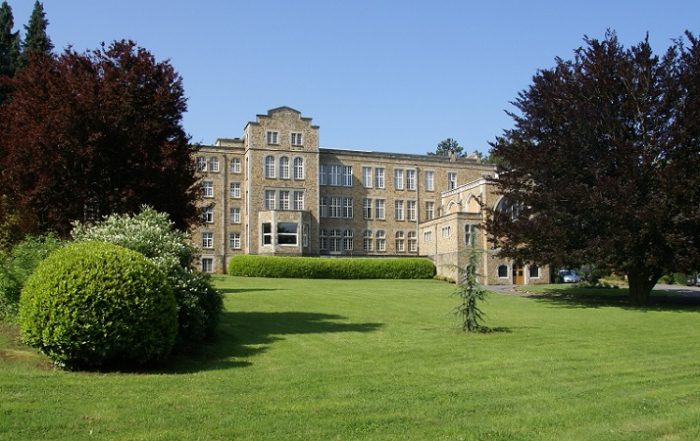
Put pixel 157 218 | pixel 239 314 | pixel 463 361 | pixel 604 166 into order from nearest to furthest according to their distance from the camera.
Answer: pixel 463 361
pixel 157 218
pixel 239 314
pixel 604 166

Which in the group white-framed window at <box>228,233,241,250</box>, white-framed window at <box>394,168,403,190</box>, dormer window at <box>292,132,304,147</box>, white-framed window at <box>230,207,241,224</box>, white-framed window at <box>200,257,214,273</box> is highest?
dormer window at <box>292,132,304,147</box>

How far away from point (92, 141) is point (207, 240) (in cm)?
4417

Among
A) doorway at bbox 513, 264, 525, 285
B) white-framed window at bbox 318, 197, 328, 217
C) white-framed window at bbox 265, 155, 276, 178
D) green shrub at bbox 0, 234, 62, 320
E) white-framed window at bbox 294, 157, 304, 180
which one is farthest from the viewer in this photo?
white-framed window at bbox 318, 197, 328, 217

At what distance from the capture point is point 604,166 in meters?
28.3

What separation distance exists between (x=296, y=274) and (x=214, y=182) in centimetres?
1531

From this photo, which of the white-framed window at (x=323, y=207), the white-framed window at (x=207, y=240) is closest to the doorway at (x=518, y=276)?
the white-framed window at (x=323, y=207)

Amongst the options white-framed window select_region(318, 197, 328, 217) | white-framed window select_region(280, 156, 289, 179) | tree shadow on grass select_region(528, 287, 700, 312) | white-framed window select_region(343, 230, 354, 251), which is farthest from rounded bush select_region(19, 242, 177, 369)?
white-framed window select_region(343, 230, 354, 251)

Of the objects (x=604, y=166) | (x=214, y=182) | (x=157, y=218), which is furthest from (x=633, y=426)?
(x=214, y=182)

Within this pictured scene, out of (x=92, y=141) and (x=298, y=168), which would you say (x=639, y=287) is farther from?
(x=298, y=168)

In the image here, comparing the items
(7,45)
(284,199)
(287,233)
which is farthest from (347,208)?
(7,45)

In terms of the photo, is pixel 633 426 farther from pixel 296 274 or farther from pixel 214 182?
pixel 214 182

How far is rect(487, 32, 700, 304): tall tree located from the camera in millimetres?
26281

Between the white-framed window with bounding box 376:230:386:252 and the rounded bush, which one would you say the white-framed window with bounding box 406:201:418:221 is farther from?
the rounded bush

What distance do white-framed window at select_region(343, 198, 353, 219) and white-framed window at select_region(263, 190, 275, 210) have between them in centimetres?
791
